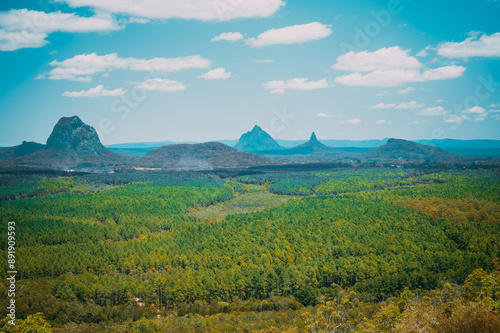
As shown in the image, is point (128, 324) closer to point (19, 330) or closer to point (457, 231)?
point (19, 330)

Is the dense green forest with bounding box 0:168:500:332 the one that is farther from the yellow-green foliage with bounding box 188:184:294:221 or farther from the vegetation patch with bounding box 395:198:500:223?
the yellow-green foliage with bounding box 188:184:294:221

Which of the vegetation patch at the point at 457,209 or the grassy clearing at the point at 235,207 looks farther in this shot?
the grassy clearing at the point at 235,207

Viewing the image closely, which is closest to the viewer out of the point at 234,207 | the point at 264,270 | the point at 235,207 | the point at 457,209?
the point at 264,270

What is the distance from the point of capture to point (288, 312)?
214 ft

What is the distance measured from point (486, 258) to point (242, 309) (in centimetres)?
6289

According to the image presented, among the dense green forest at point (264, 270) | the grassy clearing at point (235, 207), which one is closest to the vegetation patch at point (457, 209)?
the dense green forest at point (264, 270)

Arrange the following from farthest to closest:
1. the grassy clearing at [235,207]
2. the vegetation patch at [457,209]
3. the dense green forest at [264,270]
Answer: the grassy clearing at [235,207], the vegetation patch at [457,209], the dense green forest at [264,270]

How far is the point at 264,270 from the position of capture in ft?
278

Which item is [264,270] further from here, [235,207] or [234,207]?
[234,207]

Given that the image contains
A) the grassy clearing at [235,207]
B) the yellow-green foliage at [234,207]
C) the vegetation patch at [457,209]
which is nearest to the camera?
the vegetation patch at [457,209]

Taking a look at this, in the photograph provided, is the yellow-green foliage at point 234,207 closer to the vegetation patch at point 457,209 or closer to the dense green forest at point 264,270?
the dense green forest at point 264,270

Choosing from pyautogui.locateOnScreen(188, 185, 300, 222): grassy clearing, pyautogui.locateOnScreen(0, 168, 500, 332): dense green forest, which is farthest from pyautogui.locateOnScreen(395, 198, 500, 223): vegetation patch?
pyautogui.locateOnScreen(188, 185, 300, 222): grassy clearing

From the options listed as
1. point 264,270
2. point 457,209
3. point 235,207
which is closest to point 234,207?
point 235,207

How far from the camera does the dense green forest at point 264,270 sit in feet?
183
